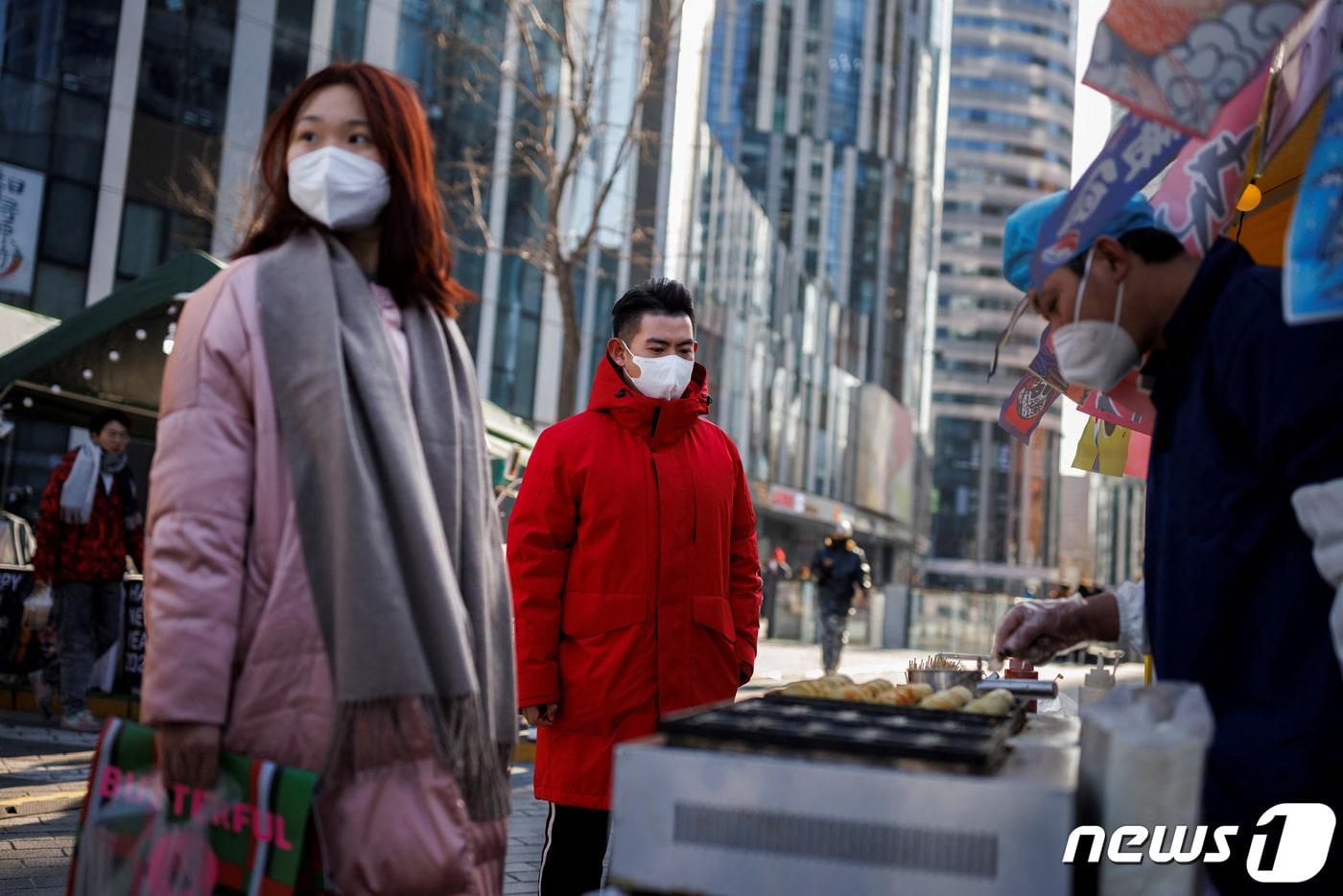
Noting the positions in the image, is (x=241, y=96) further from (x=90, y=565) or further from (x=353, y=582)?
(x=353, y=582)

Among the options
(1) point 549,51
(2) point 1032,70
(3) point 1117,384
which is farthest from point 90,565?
(2) point 1032,70

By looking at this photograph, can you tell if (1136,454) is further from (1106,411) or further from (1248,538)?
(1248,538)

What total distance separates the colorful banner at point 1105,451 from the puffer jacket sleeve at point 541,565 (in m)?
1.79

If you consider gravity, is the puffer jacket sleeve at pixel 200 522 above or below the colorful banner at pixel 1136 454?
below

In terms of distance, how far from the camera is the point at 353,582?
90.4 inches

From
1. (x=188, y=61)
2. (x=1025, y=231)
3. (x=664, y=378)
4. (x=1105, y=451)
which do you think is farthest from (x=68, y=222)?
(x=1025, y=231)

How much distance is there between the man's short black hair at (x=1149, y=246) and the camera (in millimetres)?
2365

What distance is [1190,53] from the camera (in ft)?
7.13

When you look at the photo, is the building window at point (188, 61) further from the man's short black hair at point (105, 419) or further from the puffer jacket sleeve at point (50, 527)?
Answer: the puffer jacket sleeve at point (50, 527)

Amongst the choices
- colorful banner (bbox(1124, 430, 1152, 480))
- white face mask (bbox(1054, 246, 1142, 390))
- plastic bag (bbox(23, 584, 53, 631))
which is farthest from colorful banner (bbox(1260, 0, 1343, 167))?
plastic bag (bbox(23, 584, 53, 631))

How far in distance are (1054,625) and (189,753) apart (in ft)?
6.52

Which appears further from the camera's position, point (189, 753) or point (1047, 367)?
point (1047, 367)

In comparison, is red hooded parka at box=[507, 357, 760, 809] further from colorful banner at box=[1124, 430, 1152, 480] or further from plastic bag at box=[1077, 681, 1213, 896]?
plastic bag at box=[1077, 681, 1213, 896]

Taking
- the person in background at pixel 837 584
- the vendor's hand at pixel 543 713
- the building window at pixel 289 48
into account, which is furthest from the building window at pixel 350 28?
the vendor's hand at pixel 543 713
